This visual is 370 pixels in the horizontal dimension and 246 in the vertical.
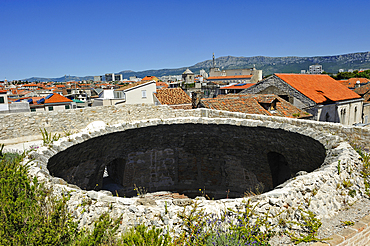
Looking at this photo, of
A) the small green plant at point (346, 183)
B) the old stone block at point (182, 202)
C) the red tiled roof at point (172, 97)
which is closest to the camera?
the old stone block at point (182, 202)

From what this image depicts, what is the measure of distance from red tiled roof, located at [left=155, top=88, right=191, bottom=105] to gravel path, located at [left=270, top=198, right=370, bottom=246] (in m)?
22.3

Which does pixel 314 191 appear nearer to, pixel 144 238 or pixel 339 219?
pixel 339 219

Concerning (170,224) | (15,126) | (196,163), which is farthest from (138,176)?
(170,224)

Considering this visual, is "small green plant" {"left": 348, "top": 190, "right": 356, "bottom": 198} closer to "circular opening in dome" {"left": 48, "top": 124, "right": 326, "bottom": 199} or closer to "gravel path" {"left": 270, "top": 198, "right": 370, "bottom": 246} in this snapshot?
"gravel path" {"left": 270, "top": 198, "right": 370, "bottom": 246}

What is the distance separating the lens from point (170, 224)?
13.8 feet

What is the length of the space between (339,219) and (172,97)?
24.1 meters

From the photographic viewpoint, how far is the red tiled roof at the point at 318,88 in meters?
20.5

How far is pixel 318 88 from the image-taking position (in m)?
22.8

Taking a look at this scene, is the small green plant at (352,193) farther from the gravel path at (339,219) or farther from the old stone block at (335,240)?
the old stone block at (335,240)

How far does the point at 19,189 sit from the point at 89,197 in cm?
165

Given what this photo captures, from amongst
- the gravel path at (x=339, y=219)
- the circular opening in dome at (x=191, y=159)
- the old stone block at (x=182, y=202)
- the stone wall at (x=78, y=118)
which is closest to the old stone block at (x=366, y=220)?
the gravel path at (x=339, y=219)

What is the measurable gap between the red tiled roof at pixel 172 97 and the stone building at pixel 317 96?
695 centimetres

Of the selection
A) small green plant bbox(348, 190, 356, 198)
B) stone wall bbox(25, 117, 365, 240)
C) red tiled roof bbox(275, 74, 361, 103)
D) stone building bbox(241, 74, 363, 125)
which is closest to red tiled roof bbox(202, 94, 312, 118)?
stone building bbox(241, 74, 363, 125)

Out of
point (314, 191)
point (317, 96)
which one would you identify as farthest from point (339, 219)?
point (317, 96)
